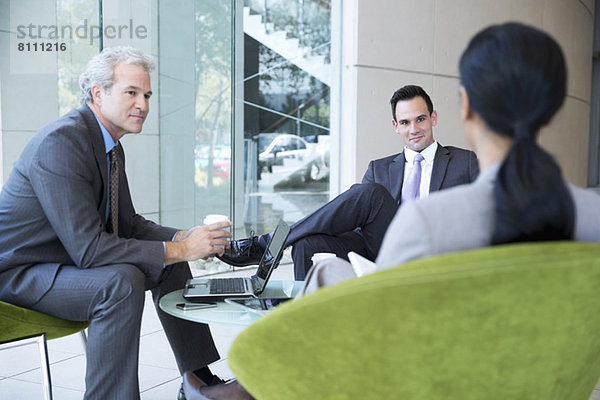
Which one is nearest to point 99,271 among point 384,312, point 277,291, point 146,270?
point 146,270

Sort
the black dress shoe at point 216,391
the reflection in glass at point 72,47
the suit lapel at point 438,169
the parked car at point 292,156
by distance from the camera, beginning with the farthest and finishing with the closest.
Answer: the parked car at point 292,156 → the reflection in glass at point 72,47 → the suit lapel at point 438,169 → the black dress shoe at point 216,391

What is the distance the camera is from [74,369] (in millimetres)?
3086

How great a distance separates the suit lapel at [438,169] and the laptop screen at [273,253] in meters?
1.37

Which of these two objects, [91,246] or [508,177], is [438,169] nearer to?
[91,246]

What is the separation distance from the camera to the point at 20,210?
89.0 inches

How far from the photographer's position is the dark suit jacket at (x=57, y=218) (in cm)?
219

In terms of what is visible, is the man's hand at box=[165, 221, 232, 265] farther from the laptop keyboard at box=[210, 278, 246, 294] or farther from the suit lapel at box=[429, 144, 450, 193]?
Result: the suit lapel at box=[429, 144, 450, 193]

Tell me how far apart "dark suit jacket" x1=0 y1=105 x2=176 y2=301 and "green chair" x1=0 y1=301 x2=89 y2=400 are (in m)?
0.07

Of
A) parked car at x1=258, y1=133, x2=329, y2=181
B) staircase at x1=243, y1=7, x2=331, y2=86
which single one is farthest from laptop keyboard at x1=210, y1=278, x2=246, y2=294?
staircase at x1=243, y1=7, x2=331, y2=86

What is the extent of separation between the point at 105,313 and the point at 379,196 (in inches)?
61.6

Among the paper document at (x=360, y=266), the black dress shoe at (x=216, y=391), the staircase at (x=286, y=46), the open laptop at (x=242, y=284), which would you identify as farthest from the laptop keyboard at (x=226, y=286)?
the staircase at (x=286, y=46)

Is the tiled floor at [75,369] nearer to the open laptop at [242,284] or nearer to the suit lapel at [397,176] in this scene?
Answer: the open laptop at [242,284]

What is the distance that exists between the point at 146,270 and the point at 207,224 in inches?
11.6

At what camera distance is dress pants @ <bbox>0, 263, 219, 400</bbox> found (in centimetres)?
209
